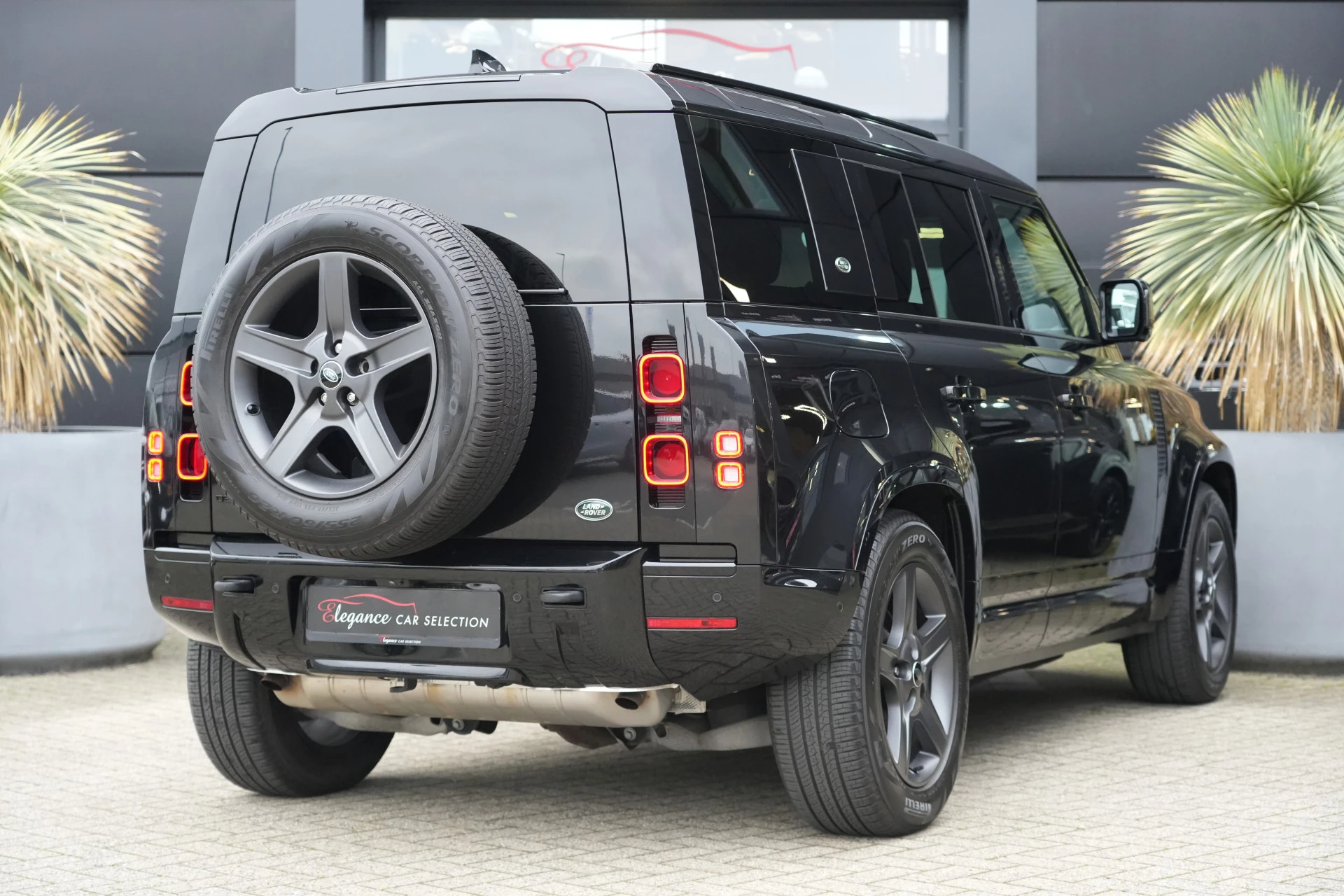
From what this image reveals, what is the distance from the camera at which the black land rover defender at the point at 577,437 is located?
3674 mm

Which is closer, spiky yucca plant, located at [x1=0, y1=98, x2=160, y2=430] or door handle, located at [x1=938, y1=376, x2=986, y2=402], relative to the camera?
door handle, located at [x1=938, y1=376, x2=986, y2=402]

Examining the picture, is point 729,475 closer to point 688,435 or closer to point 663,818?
point 688,435

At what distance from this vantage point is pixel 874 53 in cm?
997

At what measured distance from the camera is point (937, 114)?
1001 cm

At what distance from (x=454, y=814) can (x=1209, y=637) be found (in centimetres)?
350

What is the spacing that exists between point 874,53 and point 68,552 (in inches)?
222

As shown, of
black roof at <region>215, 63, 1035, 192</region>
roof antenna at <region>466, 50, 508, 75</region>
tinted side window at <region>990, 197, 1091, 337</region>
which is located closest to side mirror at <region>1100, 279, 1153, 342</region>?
tinted side window at <region>990, 197, 1091, 337</region>

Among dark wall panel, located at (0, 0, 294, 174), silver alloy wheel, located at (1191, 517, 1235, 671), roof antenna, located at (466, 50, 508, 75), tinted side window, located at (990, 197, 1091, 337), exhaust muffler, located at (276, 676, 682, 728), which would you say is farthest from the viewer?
dark wall panel, located at (0, 0, 294, 174)

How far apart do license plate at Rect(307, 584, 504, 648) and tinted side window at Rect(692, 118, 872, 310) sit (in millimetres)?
954

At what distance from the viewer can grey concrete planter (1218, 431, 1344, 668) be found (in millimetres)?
7355

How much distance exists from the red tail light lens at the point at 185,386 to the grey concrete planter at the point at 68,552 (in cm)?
337

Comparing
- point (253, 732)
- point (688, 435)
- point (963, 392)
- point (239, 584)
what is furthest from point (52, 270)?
point (688, 435)

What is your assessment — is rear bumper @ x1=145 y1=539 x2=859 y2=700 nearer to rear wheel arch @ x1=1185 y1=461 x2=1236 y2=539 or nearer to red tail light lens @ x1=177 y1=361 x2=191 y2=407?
red tail light lens @ x1=177 y1=361 x2=191 y2=407

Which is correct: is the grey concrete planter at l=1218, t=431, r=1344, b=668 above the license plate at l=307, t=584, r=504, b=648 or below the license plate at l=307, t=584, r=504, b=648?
below
